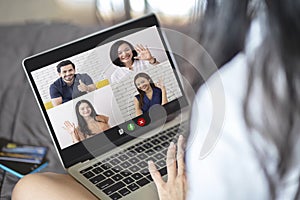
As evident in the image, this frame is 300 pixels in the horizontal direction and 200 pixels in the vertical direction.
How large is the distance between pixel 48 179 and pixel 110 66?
0.91 ft

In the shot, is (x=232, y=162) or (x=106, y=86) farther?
(x=106, y=86)

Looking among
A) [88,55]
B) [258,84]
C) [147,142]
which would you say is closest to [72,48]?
[88,55]

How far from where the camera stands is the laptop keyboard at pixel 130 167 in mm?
1121

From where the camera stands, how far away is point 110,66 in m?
1.21

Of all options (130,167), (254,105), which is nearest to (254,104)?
(254,105)

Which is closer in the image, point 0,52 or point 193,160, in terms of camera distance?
point 193,160

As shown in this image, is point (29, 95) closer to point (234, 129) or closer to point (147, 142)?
point (147, 142)

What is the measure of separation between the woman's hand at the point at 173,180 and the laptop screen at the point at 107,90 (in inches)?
4.6

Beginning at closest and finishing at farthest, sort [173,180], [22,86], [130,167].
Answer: [173,180], [130,167], [22,86]

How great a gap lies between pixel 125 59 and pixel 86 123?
16 centimetres

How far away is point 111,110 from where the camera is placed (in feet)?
3.95

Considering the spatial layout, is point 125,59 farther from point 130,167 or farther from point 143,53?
point 130,167

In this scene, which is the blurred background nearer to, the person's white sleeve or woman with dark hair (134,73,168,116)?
woman with dark hair (134,73,168,116)

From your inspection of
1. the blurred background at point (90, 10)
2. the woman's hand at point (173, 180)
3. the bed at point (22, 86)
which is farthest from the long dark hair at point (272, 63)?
the blurred background at point (90, 10)
